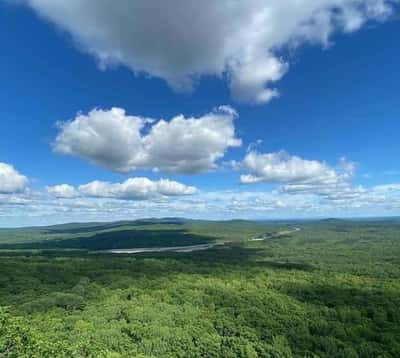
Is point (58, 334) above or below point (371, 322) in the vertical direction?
above

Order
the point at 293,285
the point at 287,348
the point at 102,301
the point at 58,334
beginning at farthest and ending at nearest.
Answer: the point at 293,285 → the point at 102,301 → the point at 287,348 → the point at 58,334

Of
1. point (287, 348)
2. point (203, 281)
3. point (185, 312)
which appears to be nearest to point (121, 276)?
point (203, 281)

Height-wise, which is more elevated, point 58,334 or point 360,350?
point 58,334

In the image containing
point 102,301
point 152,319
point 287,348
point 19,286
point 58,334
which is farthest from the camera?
point 19,286

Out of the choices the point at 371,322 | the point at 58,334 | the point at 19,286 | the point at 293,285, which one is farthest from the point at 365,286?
the point at 19,286

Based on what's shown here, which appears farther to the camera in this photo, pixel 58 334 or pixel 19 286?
pixel 19 286

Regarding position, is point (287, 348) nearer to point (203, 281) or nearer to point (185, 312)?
point (185, 312)

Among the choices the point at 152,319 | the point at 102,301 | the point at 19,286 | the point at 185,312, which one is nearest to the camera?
the point at 152,319

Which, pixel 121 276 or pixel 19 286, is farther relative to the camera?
pixel 121 276

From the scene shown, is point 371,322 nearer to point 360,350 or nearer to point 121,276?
point 360,350
